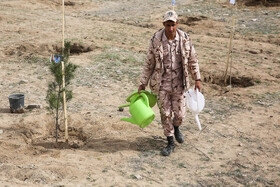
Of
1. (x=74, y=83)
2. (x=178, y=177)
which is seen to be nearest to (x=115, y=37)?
(x=74, y=83)

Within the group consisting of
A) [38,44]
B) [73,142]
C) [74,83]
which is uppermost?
[38,44]

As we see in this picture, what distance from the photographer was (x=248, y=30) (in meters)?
10.9

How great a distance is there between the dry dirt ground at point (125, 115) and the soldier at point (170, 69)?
0.56 metres

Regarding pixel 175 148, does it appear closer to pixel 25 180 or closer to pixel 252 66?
pixel 25 180

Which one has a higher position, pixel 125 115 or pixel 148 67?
pixel 148 67

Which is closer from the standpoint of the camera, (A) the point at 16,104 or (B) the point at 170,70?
(B) the point at 170,70

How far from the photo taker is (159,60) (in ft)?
12.7

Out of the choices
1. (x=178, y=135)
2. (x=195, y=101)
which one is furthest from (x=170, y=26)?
(x=178, y=135)

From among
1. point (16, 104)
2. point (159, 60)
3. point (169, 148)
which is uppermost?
point (159, 60)

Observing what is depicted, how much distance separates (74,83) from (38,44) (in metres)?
2.75

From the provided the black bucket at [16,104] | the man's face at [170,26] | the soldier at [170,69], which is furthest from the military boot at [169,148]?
the black bucket at [16,104]

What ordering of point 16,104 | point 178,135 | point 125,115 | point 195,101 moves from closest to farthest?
point 195,101, point 178,135, point 16,104, point 125,115

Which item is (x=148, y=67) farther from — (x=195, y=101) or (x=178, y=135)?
(x=178, y=135)

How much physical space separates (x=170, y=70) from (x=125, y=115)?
1573 millimetres
